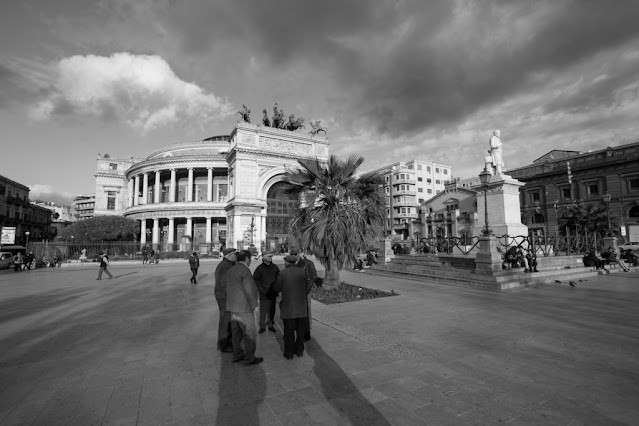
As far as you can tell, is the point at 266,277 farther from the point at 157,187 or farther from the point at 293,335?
the point at 157,187

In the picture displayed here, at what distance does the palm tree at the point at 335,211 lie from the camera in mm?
10367

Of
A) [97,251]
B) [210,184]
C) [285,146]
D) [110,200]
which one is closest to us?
[97,251]

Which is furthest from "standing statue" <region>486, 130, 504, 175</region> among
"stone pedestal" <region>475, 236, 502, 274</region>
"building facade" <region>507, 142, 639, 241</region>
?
"building facade" <region>507, 142, 639, 241</region>

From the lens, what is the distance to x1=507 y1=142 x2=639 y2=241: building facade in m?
39.6

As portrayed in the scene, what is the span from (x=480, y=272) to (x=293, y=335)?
32.4 feet

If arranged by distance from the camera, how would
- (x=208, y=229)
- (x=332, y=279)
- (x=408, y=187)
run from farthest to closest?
(x=408, y=187) → (x=208, y=229) → (x=332, y=279)

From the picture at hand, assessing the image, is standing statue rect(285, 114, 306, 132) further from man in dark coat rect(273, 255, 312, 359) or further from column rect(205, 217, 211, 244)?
man in dark coat rect(273, 255, 312, 359)

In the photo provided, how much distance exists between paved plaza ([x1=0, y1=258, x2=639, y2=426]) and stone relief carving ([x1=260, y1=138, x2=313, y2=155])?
4026 centimetres

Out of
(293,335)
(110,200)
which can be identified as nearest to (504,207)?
(293,335)

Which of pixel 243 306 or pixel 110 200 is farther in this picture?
pixel 110 200

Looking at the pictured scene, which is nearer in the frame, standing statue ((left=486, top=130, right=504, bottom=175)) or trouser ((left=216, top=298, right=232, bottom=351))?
trouser ((left=216, top=298, right=232, bottom=351))

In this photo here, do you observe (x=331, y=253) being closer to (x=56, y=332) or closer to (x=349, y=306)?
(x=349, y=306)

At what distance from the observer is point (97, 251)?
37500mm

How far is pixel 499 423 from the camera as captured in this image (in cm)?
316
